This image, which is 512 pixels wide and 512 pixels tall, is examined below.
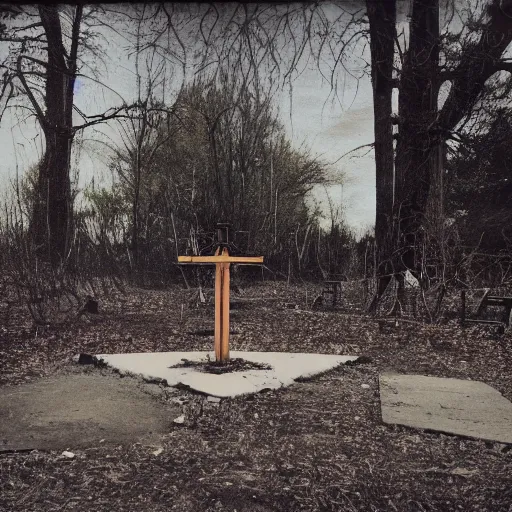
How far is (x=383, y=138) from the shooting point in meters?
3.06

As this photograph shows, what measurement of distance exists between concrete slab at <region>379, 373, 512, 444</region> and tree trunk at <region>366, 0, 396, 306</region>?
1.81 feet

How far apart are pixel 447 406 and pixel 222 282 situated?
47.7 inches

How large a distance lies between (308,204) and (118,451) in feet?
5.29

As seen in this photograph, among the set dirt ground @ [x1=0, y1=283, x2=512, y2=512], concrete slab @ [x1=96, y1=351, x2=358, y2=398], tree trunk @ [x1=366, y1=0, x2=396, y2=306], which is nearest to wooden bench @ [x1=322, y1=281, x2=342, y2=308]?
dirt ground @ [x1=0, y1=283, x2=512, y2=512]

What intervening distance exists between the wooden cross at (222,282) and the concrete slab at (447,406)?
0.84 metres

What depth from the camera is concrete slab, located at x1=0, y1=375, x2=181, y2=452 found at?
7.02 ft

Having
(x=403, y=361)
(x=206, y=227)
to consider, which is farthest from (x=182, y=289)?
(x=403, y=361)

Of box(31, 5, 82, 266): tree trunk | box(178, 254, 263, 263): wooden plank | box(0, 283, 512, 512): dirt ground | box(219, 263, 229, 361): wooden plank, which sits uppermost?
box(31, 5, 82, 266): tree trunk

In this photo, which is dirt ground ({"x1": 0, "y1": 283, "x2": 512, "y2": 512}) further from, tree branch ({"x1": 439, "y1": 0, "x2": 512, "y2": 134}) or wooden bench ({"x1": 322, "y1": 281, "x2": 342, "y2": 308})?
tree branch ({"x1": 439, "y1": 0, "x2": 512, "y2": 134})

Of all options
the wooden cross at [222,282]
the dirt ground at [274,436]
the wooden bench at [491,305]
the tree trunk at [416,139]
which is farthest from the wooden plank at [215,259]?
the wooden bench at [491,305]

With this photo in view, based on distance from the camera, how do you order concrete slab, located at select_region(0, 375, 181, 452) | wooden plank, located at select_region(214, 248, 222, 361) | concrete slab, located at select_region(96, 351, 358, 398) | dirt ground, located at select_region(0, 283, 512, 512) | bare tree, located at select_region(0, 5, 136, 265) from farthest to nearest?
bare tree, located at select_region(0, 5, 136, 265)
wooden plank, located at select_region(214, 248, 222, 361)
concrete slab, located at select_region(96, 351, 358, 398)
concrete slab, located at select_region(0, 375, 181, 452)
dirt ground, located at select_region(0, 283, 512, 512)

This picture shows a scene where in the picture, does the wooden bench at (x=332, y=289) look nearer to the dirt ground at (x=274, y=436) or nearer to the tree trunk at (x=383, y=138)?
the dirt ground at (x=274, y=436)

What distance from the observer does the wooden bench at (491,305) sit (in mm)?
3111

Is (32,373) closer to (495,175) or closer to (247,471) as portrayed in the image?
(247,471)
